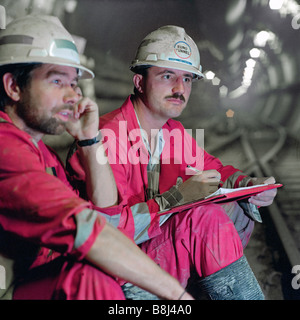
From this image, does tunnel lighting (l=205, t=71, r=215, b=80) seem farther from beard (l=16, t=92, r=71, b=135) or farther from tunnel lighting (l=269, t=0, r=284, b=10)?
beard (l=16, t=92, r=71, b=135)

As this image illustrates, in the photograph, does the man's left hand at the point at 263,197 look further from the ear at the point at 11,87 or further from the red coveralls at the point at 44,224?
the ear at the point at 11,87

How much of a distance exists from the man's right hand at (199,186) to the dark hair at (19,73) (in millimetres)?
1202

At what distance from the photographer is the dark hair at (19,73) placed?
70.5 inches

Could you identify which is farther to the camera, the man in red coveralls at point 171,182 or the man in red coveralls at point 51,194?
the man in red coveralls at point 171,182

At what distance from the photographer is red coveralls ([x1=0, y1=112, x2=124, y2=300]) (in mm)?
1321

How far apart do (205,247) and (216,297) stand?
308 millimetres

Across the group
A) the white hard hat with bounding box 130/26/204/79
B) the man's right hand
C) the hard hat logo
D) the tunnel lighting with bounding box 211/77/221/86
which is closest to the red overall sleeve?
the hard hat logo

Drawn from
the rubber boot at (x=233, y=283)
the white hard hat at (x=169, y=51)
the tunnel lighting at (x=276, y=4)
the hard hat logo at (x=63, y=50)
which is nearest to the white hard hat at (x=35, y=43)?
the hard hat logo at (x=63, y=50)

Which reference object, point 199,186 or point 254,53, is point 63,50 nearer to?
point 199,186

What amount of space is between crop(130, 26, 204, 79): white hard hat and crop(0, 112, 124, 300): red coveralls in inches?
52.9

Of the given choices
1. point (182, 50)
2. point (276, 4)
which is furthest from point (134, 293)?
point (276, 4)
